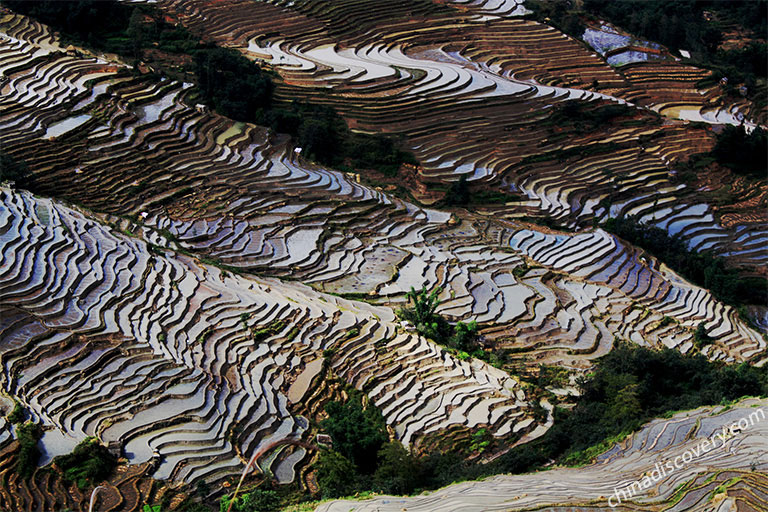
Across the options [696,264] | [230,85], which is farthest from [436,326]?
[230,85]

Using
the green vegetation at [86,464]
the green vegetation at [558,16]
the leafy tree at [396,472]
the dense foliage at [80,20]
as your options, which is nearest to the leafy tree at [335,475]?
the leafy tree at [396,472]

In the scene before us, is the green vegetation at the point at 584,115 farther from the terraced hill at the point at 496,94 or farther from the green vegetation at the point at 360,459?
the green vegetation at the point at 360,459

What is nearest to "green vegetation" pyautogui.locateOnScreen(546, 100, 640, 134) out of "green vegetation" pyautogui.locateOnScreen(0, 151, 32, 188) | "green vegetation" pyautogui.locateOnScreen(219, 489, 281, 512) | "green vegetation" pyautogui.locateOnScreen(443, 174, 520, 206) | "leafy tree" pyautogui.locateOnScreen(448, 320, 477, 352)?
"green vegetation" pyautogui.locateOnScreen(443, 174, 520, 206)

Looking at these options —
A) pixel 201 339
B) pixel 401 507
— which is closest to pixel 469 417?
pixel 401 507

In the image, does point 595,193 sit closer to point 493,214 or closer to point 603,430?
point 493,214

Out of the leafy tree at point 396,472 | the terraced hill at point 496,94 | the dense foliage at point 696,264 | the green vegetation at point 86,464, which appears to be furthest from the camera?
the terraced hill at point 496,94

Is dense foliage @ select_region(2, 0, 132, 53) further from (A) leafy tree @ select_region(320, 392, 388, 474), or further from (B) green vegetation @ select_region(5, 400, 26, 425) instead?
(A) leafy tree @ select_region(320, 392, 388, 474)

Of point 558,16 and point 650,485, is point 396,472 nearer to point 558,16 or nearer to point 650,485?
point 650,485
